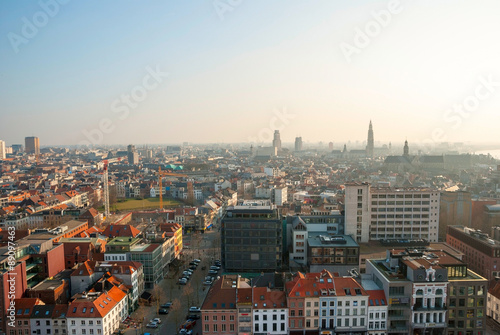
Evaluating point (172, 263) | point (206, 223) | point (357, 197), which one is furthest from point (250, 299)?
point (206, 223)

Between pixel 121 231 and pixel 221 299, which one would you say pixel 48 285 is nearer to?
pixel 121 231

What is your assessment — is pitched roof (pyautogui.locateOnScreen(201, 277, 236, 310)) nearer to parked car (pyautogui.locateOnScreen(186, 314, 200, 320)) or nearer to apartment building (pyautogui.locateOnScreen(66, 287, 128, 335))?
parked car (pyautogui.locateOnScreen(186, 314, 200, 320))

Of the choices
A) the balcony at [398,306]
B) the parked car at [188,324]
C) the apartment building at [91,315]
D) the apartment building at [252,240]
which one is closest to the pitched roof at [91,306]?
the apartment building at [91,315]

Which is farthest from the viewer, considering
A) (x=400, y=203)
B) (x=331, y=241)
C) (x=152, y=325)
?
(x=400, y=203)

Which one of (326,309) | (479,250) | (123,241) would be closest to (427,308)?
(326,309)

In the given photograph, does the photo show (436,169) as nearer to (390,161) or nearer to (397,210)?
(390,161)

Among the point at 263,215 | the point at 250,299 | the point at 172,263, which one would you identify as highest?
the point at 263,215

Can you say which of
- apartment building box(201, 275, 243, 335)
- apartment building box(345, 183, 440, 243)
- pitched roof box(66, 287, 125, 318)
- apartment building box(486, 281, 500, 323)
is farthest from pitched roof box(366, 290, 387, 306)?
pitched roof box(66, 287, 125, 318)
